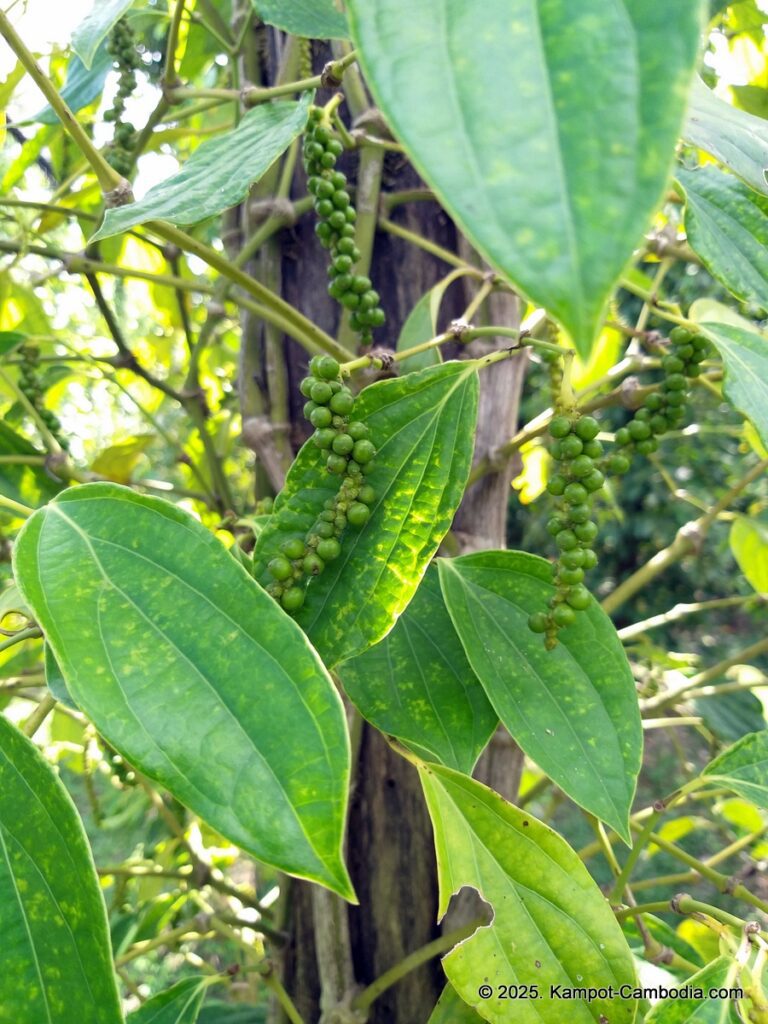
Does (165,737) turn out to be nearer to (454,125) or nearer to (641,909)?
(454,125)

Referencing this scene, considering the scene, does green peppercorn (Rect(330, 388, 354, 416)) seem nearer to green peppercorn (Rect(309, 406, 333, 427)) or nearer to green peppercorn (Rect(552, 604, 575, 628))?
green peppercorn (Rect(309, 406, 333, 427))

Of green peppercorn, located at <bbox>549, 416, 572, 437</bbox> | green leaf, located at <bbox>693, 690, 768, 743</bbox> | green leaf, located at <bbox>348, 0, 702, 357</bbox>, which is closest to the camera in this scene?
green leaf, located at <bbox>348, 0, 702, 357</bbox>

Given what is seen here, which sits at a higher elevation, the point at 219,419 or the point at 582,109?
the point at 582,109

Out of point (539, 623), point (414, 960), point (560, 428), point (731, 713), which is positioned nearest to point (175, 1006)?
point (414, 960)

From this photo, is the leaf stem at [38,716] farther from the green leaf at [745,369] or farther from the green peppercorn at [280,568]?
the green leaf at [745,369]

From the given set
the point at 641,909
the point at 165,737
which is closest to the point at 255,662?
the point at 165,737

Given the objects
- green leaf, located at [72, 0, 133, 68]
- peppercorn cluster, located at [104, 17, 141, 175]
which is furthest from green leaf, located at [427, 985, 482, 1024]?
peppercorn cluster, located at [104, 17, 141, 175]
